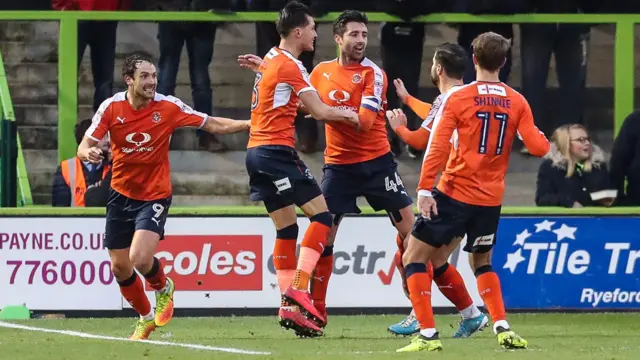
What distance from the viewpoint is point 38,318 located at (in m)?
12.0

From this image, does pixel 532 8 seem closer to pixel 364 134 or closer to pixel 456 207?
pixel 364 134

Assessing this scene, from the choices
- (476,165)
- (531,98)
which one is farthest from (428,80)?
(476,165)

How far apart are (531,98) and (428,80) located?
39.1 inches

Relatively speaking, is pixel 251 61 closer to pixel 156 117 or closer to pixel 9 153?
pixel 156 117

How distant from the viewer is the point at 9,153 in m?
12.9

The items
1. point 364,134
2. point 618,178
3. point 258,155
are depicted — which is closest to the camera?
point 258,155

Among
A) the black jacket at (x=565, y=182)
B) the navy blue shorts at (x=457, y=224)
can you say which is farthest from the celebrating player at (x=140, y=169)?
the black jacket at (x=565, y=182)

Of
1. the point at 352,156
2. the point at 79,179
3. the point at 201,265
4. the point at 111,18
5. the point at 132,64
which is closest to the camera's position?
the point at 132,64

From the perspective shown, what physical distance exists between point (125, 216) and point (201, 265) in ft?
7.25

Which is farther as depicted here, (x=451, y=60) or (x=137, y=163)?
(x=137, y=163)

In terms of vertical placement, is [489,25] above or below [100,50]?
above

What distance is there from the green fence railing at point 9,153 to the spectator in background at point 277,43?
95.2 inches

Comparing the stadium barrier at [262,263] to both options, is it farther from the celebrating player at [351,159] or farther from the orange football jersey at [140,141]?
the orange football jersey at [140,141]

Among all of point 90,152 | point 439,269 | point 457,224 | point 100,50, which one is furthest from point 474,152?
point 100,50
